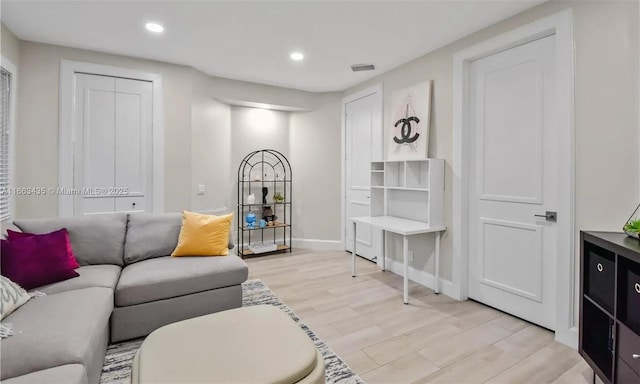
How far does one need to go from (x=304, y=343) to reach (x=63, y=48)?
154 inches

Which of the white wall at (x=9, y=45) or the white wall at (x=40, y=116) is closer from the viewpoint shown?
the white wall at (x=9, y=45)

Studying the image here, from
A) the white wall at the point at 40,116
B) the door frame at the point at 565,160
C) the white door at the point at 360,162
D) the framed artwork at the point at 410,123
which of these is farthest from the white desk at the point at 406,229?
the white wall at the point at 40,116

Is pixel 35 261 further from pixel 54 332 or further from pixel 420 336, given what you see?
pixel 420 336

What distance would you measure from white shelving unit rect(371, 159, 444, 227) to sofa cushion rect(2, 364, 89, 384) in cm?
286

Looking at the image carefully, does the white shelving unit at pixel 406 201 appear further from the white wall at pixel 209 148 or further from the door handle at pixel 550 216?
the white wall at pixel 209 148

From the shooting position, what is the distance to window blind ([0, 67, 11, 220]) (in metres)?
2.91

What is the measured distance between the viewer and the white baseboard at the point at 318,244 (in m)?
5.02

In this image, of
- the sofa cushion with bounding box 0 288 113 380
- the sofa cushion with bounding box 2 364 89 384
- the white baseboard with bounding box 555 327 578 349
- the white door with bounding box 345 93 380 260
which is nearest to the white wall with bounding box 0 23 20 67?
the sofa cushion with bounding box 0 288 113 380

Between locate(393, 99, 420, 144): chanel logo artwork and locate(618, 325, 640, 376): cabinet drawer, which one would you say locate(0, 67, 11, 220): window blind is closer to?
locate(393, 99, 420, 144): chanel logo artwork

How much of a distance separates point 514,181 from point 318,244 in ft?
10.3

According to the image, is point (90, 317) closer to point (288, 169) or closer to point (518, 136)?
point (518, 136)

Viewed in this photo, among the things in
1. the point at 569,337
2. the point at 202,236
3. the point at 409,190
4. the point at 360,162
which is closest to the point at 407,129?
the point at 409,190

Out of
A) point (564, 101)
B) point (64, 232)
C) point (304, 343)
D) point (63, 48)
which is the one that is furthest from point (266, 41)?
Result: point (304, 343)

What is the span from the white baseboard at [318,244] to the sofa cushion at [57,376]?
3943 millimetres
